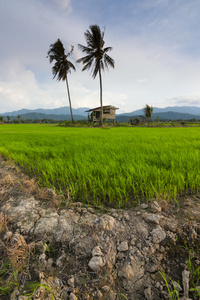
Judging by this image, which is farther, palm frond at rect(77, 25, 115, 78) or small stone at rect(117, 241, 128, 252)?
palm frond at rect(77, 25, 115, 78)

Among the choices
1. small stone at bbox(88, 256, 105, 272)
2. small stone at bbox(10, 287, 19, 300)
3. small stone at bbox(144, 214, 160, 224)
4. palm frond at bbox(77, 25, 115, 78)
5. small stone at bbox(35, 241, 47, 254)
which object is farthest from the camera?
palm frond at bbox(77, 25, 115, 78)

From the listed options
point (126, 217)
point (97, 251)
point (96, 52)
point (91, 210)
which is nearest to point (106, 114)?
point (96, 52)

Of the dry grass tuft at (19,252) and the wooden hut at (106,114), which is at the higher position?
the wooden hut at (106,114)

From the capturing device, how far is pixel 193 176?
164 cm

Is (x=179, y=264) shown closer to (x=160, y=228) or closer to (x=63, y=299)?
(x=160, y=228)

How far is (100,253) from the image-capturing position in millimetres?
766

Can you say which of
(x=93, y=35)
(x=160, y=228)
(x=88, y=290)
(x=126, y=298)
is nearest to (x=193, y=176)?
(x=160, y=228)

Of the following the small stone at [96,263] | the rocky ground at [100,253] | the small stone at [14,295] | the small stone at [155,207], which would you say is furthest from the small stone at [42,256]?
the small stone at [155,207]

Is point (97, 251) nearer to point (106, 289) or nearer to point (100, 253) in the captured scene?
point (100, 253)

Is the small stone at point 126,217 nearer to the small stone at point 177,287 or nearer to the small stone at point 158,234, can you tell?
the small stone at point 158,234

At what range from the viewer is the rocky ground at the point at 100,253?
634 mm

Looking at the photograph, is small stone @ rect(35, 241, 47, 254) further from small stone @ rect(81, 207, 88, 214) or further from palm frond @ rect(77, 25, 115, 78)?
palm frond @ rect(77, 25, 115, 78)

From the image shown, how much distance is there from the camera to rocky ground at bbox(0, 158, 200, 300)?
2.08 ft

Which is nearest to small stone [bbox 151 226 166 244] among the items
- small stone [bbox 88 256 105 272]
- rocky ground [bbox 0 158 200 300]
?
rocky ground [bbox 0 158 200 300]
